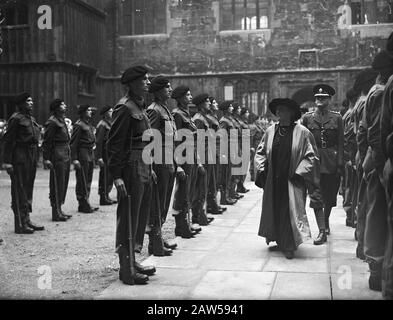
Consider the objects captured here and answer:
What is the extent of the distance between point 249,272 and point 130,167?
5.28ft

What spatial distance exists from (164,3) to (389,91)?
21.1 meters

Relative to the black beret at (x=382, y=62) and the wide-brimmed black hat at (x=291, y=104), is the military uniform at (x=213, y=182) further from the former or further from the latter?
the black beret at (x=382, y=62)

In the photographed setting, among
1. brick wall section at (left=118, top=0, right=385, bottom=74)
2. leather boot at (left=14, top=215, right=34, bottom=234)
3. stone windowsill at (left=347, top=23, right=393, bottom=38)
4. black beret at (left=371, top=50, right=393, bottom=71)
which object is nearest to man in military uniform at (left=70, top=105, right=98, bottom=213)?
leather boot at (left=14, top=215, right=34, bottom=234)

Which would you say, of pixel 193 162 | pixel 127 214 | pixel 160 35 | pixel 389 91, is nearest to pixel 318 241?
pixel 193 162

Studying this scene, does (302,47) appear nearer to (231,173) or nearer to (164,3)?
(164,3)

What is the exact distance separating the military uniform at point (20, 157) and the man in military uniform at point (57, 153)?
3.26 ft

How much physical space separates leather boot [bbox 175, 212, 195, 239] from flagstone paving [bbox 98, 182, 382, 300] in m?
0.14

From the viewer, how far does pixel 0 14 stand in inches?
773

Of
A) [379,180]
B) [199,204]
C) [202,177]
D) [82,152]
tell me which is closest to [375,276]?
[379,180]

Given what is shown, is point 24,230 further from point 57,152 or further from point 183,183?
point 183,183

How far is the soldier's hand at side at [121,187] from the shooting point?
515 centimetres

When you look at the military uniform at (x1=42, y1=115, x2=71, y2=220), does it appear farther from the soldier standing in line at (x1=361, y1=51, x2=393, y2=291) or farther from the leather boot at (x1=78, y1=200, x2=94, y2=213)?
the soldier standing in line at (x1=361, y1=51, x2=393, y2=291)

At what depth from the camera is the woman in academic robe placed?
6523mm

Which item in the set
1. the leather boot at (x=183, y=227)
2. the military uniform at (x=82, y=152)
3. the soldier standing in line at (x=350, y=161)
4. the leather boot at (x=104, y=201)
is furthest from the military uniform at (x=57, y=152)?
the soldier standing in line at (x=350, y=161)
